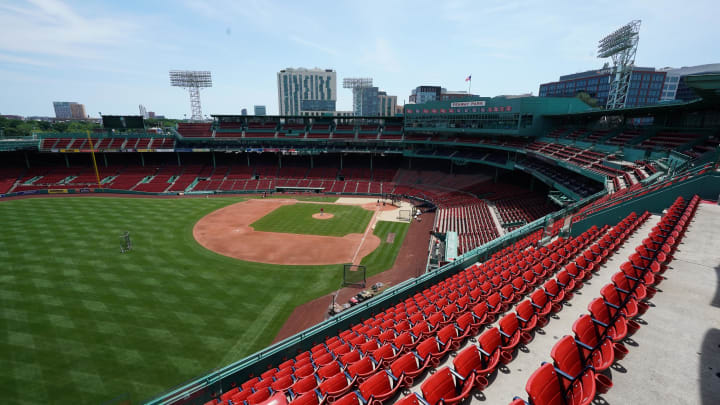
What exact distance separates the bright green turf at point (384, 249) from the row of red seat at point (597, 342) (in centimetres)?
1915

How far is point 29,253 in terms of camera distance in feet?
89.9

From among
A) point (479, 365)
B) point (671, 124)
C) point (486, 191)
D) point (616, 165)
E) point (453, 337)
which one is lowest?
point (486, 191)

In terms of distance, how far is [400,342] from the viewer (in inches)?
358

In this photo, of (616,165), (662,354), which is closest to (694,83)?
(616,165)

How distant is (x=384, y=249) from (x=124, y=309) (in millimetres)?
21407

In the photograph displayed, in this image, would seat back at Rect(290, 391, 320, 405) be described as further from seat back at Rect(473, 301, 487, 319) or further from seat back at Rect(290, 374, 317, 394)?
seat back at Rect(473, 301, 487, 319)

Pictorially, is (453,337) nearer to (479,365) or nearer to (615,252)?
(479,365)

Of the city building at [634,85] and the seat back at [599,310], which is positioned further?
the city building at [634,85]

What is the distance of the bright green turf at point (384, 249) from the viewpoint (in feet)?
91.2

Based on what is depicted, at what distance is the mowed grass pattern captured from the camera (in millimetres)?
14922

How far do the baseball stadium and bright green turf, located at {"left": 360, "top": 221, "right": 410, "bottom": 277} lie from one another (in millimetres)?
316

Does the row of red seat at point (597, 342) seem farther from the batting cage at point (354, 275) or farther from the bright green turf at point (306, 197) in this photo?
the bright green turf at point (306, 197)

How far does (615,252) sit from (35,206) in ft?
206

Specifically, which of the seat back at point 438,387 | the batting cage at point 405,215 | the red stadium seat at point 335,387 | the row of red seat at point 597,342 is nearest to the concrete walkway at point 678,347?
the row of red seat at point 597,342
